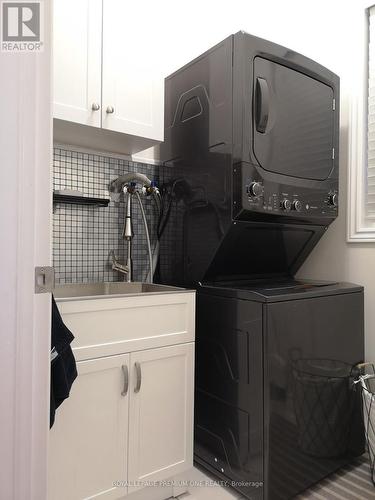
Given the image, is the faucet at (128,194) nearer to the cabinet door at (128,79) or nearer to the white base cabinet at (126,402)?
the cabinet door at (128,79)

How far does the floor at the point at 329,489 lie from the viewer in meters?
1.61

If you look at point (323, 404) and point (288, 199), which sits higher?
point (288, 199)

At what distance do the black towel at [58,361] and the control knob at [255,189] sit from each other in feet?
3.04

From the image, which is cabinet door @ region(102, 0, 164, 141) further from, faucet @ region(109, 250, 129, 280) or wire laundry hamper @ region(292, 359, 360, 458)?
wire laundry hamper @ region(292, 359, 360, 458)

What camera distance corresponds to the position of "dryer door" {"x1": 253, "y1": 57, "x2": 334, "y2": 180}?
1.64 meters

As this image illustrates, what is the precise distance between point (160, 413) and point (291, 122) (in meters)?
1.46

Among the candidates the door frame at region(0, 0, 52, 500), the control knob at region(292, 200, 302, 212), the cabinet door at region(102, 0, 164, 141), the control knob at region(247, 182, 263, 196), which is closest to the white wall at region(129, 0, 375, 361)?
the cabinet door at region(102, 0, 164, 141)

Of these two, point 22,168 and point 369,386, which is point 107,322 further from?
point 369,386

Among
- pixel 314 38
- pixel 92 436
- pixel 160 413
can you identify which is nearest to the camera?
pixel 92 436

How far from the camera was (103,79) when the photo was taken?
5.37 feet

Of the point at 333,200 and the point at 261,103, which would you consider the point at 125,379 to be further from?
the point at 333,200

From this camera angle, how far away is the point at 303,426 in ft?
5.22

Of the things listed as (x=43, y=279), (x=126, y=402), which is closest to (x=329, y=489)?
(x=126, y=402)

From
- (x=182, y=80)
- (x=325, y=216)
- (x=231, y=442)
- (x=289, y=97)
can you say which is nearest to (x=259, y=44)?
(x=289, y=97)
